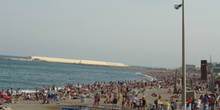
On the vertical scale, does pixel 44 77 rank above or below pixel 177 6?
below

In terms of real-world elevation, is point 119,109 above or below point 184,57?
below

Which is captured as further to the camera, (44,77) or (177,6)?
(44,77)

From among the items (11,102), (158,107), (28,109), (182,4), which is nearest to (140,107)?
(158,107)

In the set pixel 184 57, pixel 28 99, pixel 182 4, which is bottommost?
pixel 28 99

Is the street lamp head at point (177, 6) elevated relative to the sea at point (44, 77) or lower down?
elevated

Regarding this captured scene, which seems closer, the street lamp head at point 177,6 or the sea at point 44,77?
the street lamp head at point 177,6

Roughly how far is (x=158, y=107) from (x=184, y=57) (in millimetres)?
7348

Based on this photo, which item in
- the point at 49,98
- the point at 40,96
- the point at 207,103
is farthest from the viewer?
the point at 40,96

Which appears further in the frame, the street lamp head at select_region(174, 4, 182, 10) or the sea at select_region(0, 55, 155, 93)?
the sea at select_region(0, 55, 155, 93)

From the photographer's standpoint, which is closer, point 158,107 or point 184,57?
point 184,57

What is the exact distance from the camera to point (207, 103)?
57.9ft

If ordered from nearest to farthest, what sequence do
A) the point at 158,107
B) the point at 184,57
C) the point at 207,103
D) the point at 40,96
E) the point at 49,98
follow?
1. the point at 184,57
2. the point at 158,107
3. the point at 207,103
4. the point at 49,98
5. the point at 40,96

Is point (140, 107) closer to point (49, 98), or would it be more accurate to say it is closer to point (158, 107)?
point (158, 107)

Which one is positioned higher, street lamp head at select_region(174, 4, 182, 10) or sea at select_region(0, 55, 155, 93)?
street lamp head at select_region(174, 4, 182, 10)
